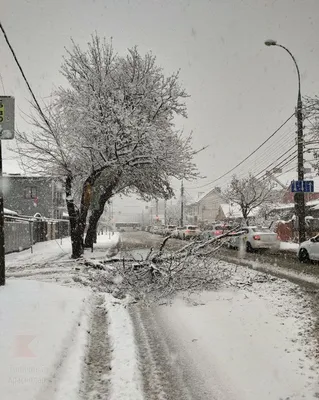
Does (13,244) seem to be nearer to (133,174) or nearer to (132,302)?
(133,174)

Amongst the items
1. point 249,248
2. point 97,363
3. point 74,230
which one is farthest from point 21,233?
point 97,363

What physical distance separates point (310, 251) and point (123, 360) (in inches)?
433

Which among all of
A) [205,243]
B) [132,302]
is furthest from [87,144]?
[132,302]

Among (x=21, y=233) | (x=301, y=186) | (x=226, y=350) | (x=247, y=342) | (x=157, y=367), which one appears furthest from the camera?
(x=21, y=233)

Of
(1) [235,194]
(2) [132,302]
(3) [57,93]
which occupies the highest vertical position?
(3) [57,93]

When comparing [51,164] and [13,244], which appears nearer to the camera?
[51,164]

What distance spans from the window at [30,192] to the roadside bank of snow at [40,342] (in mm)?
40343

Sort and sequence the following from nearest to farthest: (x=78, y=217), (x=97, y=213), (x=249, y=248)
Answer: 1. (x=78, y=217)
2. (x=249, y=248)
3. (x=97, y=213)

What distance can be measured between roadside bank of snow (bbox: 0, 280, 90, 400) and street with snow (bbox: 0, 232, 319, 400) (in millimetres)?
13

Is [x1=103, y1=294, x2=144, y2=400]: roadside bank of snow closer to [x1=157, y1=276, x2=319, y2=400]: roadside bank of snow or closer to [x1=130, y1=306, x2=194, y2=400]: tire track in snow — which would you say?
[x1=130, y1=306, x2=194, y2=400]: tire track in snow

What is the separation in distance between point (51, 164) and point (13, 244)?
5.51 metres

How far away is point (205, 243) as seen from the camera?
33.1 ft

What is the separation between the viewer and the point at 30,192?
46531mm

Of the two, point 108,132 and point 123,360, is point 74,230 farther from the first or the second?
point 123,360
